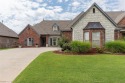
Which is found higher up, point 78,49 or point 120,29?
point 120,29

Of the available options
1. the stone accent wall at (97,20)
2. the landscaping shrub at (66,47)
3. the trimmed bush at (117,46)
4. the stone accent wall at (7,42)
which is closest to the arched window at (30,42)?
the stone accent wall at (7,42)

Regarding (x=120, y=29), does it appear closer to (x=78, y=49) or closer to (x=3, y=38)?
(x=78, y=49)

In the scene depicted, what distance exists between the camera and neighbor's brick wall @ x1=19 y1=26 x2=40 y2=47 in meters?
50.0

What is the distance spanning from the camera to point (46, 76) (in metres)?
11.2

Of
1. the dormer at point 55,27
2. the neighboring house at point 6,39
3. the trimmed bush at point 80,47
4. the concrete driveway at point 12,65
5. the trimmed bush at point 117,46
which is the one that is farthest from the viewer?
the dormer at point 55,27

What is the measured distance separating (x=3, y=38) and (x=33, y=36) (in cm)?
666

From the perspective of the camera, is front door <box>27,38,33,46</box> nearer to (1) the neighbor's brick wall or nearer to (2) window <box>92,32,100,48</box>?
(1) the neighbor's brick wall

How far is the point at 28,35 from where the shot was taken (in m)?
50.2

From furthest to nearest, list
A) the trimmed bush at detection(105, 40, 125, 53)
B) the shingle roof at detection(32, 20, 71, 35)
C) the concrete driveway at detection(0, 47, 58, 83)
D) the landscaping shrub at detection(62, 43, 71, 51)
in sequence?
the shingle roof at detection(32, 20, 71, 35) < the landscaping shrub at detection(62, 43, 71, 51) < the trimmed bush at detection(105, 40, 125, 53) < the concrete driveway at detection(0, 47, 58, 83)

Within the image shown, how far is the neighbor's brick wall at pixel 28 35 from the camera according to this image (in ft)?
164

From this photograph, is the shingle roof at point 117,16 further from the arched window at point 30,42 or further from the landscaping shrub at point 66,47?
the arched window at point 30,42

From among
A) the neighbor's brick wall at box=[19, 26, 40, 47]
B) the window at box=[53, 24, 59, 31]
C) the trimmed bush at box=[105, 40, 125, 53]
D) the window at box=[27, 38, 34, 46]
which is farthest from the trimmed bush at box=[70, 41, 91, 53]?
the window at box=[53, 24, 59, 31]

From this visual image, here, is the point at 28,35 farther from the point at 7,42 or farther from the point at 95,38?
the point at 95,38

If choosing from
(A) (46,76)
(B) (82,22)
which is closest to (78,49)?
(B) (82,22)
